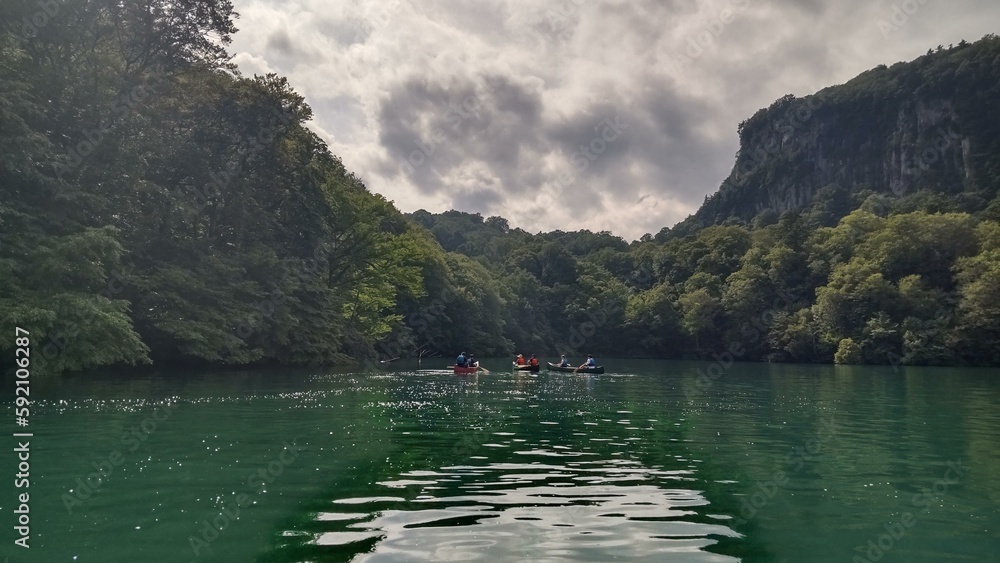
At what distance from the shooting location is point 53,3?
36125 mm

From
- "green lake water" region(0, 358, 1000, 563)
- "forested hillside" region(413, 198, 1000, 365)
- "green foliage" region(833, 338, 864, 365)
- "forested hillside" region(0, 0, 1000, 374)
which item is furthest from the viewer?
"green foliage" region(833, 338, 864, 365)

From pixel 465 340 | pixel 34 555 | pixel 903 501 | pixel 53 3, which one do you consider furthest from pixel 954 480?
pixel 465 340

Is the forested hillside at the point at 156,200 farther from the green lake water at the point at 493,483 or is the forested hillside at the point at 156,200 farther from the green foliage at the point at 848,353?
the green foliage at the point at 848,353

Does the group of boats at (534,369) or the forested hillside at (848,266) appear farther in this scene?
the forested hillside at (848,266)

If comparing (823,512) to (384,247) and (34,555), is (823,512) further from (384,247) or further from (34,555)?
(384,247)

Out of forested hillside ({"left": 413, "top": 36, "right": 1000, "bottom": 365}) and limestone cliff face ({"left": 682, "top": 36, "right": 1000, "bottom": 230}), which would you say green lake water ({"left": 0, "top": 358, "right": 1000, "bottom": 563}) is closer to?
forested hillside ({"left": 413, "top": 36, "right": 1000, "bottom": 365})

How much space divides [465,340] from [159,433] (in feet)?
274

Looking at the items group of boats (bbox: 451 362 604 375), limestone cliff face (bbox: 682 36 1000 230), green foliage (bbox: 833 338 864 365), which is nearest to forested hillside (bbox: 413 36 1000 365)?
green foliage (bbox: 833 338 864 365)

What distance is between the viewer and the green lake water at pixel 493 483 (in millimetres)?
8922

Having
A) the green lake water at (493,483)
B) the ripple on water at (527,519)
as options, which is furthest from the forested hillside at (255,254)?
the ripple on water at (527,519)

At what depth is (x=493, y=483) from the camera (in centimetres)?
1266

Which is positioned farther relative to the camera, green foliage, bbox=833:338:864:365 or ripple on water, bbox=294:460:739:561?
green foliage, bbox=833:338:864:365

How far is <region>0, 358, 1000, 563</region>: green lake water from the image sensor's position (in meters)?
8.92

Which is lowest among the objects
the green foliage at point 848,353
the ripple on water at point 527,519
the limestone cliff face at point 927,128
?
the ripple on water at point 527,519
